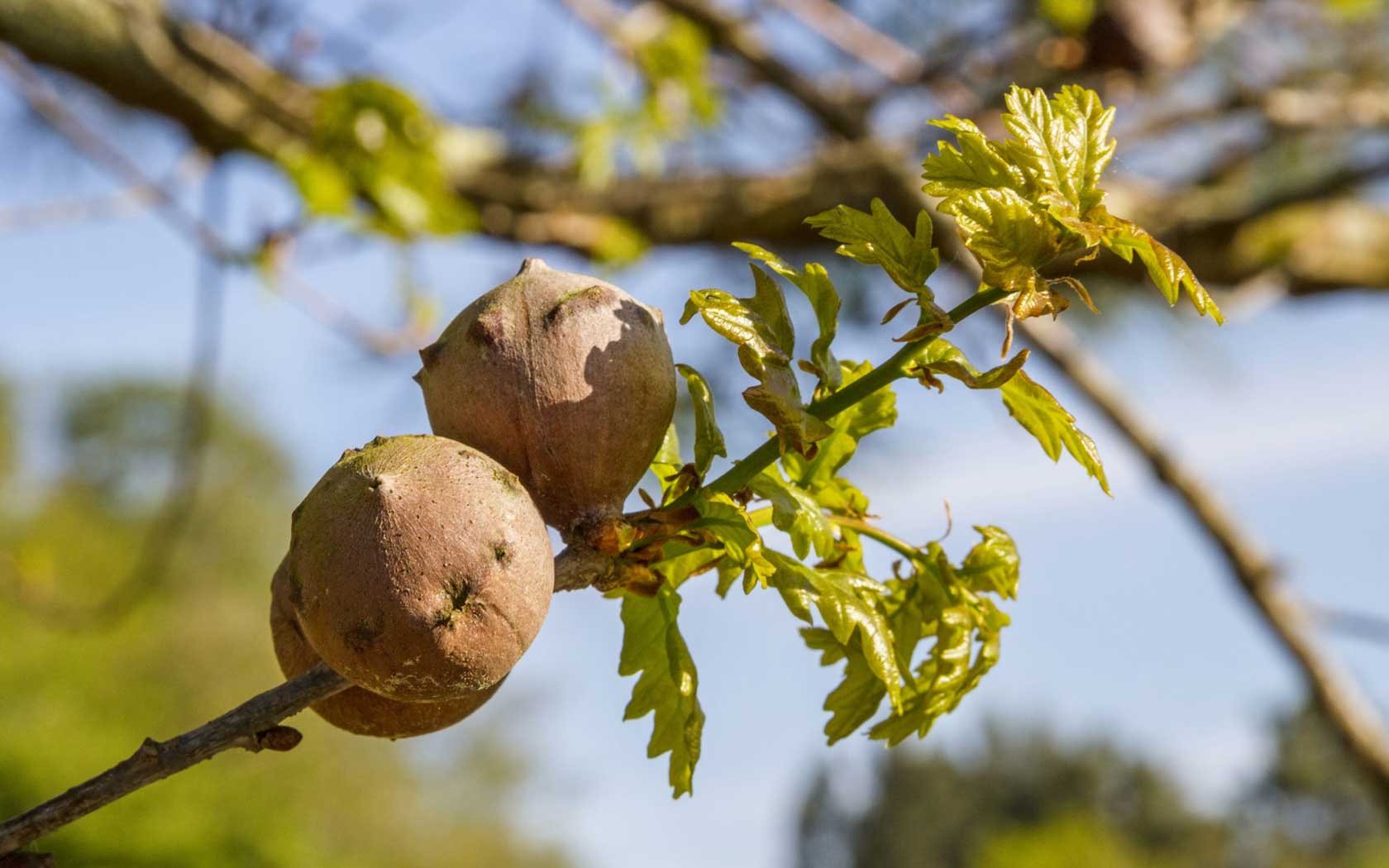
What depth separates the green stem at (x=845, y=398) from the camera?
532 mm

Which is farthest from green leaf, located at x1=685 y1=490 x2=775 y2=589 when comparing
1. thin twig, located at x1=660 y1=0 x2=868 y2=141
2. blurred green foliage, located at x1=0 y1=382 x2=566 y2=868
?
thin twig, located at x1=660 y1=0 x2=868 y2=141

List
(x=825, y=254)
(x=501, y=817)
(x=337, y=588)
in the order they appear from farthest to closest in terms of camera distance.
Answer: (x=501, y=817) → (x=825, y=254) → (x=337, y=588)

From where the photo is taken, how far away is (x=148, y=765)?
1.51ft

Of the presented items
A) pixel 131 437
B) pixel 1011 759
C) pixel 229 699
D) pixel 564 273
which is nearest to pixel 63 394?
pixel 131 437

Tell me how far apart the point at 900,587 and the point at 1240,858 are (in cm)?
2226

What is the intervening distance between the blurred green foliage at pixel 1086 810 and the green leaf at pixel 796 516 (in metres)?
16.9

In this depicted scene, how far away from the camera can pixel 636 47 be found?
263 cm

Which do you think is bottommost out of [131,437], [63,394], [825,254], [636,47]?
[825,254]

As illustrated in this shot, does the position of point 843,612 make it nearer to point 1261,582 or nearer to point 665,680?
point 665,680

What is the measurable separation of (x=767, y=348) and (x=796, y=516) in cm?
8

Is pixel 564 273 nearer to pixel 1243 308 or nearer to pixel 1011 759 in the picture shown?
pixel 1243 308

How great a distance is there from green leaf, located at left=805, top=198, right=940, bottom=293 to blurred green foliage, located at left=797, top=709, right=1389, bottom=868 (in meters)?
17.0

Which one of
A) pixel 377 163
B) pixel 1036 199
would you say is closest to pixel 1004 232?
pixel 1036 199

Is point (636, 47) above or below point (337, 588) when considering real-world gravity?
above
